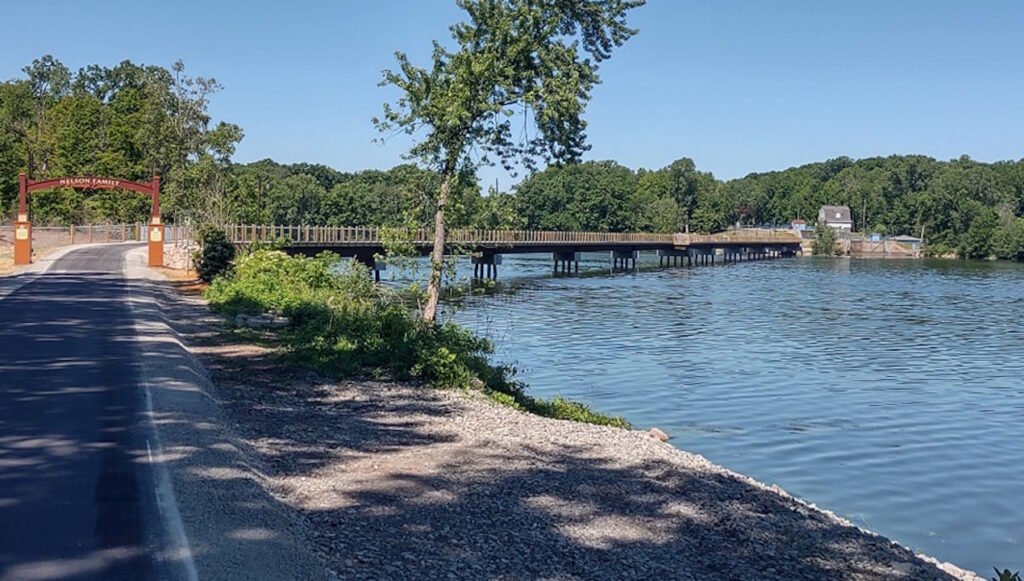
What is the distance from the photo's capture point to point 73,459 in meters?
9.45

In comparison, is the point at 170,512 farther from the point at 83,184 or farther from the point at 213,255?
the point at 83,184

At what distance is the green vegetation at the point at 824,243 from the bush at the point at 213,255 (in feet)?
473

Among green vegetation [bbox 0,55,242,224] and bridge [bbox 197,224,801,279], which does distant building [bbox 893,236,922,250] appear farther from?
green vegetation [bbox 0,55,242,224]

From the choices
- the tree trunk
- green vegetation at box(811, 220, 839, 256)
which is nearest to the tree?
the tree trunk

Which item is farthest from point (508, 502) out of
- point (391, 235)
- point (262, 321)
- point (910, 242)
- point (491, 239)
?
point (910, 242)

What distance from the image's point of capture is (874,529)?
13836 mm

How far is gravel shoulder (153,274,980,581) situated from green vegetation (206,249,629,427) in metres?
1.91

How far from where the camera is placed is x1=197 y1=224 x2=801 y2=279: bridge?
2615cm

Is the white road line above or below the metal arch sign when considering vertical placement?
below

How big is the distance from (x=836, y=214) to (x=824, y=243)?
32.3 metres

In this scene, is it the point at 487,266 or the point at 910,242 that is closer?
the point at 487,266

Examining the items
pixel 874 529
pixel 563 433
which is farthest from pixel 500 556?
pixel 874 529

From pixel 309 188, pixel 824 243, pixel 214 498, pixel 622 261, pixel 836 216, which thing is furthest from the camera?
pixel 836 216

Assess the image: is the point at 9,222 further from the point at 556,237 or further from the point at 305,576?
the point at 305,576
